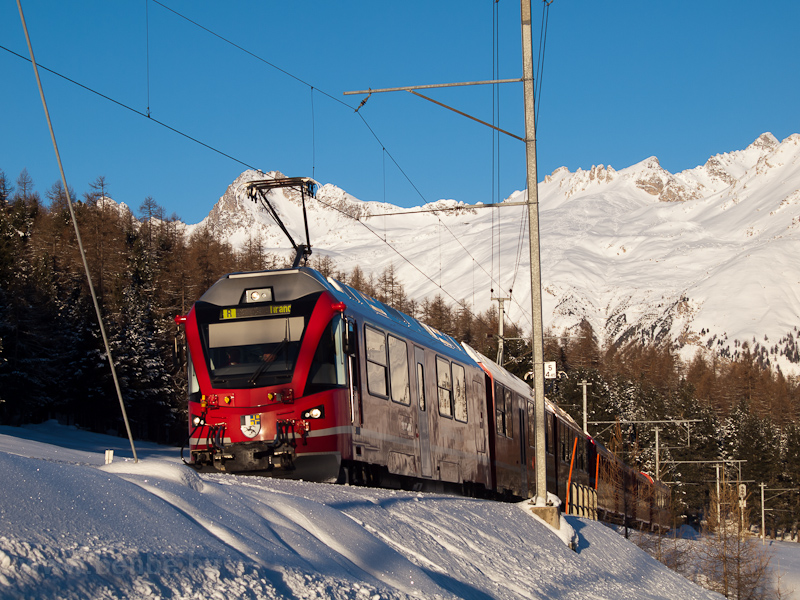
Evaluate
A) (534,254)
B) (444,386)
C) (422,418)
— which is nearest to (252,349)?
(422,418)

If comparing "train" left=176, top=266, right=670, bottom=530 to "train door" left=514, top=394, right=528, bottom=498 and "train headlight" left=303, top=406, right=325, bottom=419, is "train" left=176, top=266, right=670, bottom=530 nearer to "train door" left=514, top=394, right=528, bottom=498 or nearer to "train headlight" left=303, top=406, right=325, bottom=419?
"train headlight" left=303, top=406, right=325, bottom=419

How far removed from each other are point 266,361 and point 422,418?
4.35 meters

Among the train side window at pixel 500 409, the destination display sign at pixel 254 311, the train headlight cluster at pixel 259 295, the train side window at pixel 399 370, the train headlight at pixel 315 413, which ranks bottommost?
the train side window at pixel 500 409

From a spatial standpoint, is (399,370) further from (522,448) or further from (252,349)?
(522,448)

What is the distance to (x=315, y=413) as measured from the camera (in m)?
13.3

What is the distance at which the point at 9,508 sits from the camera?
5805mm

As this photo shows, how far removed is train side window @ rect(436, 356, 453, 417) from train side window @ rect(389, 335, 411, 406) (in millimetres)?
1766

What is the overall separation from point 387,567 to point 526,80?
10.9 m

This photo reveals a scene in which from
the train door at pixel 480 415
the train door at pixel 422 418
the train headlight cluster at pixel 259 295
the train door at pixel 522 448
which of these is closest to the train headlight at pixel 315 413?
the train headlight cluster at pixel 259 295

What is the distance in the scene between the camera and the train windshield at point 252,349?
44.6 feet

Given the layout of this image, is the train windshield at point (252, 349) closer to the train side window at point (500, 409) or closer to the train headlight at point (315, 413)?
the train headlight at point (315, 413)

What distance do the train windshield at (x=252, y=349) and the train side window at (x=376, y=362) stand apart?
1658 millimetres

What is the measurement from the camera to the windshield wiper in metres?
13.5

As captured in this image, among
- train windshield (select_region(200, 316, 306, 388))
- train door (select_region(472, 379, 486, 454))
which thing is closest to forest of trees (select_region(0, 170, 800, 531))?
train windshield (select_region(200, 316, 306, 388))
